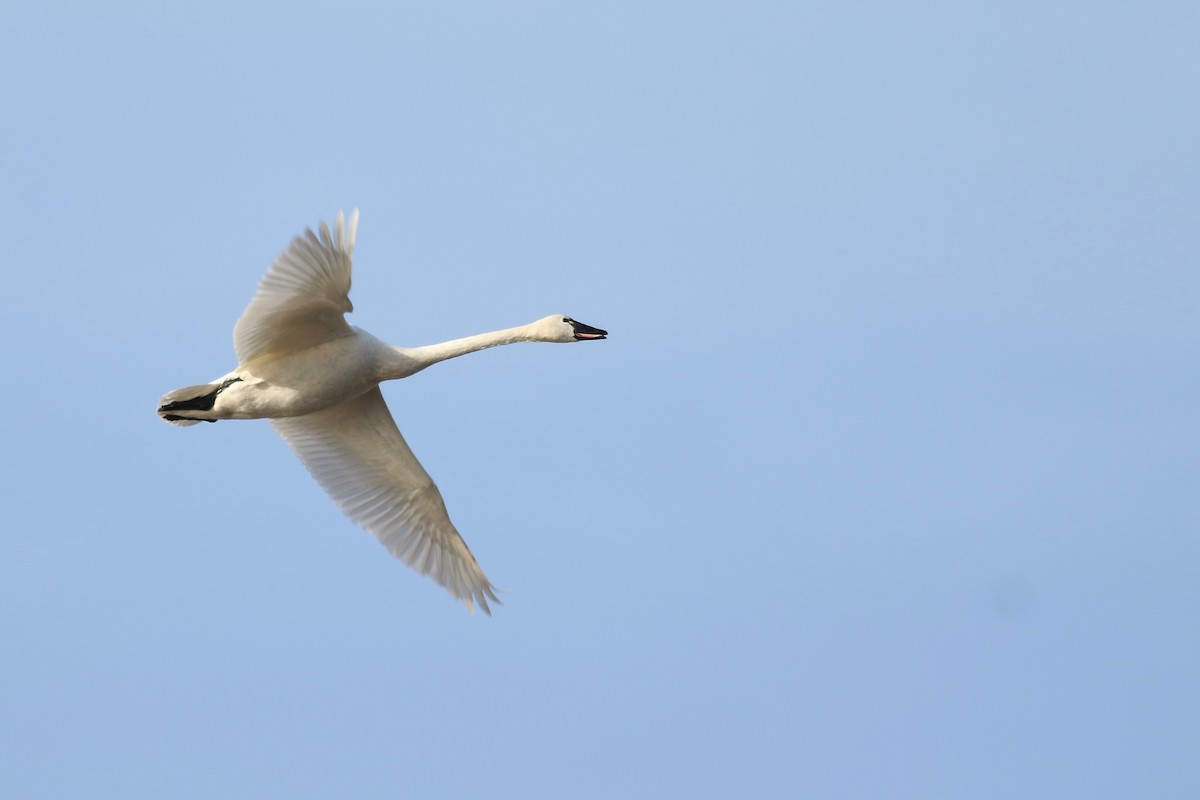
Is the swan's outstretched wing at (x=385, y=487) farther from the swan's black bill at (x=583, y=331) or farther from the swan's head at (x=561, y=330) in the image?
the swan's black bill at (x=583, y=331)

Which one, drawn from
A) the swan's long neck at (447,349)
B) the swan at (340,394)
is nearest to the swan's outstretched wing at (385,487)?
the swan at (340,394)

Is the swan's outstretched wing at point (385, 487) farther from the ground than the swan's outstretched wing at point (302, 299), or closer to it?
closer to it

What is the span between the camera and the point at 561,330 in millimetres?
20812

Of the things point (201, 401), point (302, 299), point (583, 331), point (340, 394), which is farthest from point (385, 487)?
point (302, 299)

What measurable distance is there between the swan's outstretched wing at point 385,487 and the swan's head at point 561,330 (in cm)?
216

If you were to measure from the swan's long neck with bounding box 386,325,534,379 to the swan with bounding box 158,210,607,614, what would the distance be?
0.04ft

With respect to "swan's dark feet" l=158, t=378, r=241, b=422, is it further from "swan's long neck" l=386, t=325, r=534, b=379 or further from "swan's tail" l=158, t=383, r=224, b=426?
"swan's long neck" l=386, t=325, r=534, b=379

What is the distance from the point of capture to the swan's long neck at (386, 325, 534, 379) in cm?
1992

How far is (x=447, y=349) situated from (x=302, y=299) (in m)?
1.96

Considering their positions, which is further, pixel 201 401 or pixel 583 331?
pixel 583 331

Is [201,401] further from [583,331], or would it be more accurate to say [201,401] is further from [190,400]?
[583,331]

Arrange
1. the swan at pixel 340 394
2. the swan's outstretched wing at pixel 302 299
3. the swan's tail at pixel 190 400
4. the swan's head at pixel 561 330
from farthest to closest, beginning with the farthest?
the swan's head at pixel 561 330 < the swan's tail at pixel 190 400 < the swan at pixel 340 394 < the swan's outstretched wing at pixel 302 299

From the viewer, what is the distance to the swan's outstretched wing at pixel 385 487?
21.7m

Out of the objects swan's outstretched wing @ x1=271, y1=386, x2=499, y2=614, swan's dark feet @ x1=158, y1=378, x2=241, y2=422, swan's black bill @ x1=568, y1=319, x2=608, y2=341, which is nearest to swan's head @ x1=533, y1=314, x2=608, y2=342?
swan's black bill @ x1=568, y1=319, x2=608, y2=341
